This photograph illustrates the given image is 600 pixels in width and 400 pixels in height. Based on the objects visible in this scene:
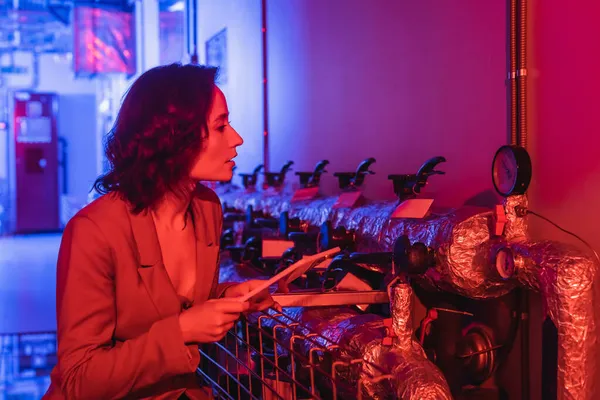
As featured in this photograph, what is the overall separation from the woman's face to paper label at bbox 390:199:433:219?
51 centimetres

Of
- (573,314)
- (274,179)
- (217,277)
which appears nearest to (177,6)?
(274,179)

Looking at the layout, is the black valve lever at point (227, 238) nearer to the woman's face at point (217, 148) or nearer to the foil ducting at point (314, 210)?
the foil ducting at point (314, 210)

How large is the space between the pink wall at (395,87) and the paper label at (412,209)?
45cm

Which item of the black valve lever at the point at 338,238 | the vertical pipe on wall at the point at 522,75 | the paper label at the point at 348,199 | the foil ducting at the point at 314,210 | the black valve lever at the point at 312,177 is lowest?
the black valve lever at the point at 338,238

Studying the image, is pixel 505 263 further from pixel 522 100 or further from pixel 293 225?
pixel 293 225

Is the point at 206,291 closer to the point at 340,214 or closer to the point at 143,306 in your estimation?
the point at 143,306

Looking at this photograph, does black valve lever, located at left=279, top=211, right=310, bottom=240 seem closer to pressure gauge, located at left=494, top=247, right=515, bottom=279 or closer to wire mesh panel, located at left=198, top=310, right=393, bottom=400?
wire mesh panel, located at left=198, top=310, right=393, bottom=400

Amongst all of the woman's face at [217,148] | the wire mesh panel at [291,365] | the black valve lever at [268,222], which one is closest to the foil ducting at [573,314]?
the wire mesh panel at [291,365]

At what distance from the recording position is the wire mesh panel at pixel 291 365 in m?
1.44

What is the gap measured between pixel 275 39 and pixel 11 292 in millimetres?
4037

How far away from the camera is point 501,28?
2189mm

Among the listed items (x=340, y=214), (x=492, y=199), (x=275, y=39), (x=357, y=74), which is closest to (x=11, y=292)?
(x=275, y=39)

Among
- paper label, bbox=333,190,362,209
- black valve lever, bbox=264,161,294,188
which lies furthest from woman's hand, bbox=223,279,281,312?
black valve lever, bbox=264,161,294,188

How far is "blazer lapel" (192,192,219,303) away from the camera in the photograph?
1.71 meters
